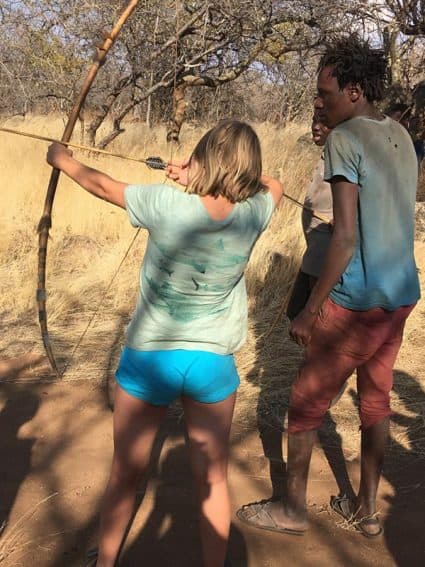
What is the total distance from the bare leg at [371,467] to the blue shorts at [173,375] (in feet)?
2.81

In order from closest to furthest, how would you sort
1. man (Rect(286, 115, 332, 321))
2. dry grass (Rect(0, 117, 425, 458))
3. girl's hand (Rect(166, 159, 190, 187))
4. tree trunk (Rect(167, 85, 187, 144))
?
girl's hand (Rect(166, 159, 190, 187)) → man (Rect(286, 115, 332, 321)) → dry grass (Rect(0, 117, 425, 458)) → tree trunk (Rect(167, 85, 187, 144))

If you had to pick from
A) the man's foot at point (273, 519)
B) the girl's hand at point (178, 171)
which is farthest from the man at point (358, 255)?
the girl's hand at point (178, 171)

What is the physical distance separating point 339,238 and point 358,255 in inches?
5.5

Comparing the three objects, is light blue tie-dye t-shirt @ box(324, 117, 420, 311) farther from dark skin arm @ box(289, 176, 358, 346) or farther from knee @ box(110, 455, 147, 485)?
knee @ box(110, 455, 147, 485)

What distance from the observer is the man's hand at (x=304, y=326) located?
2039 millimetres

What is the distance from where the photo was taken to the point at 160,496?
2604 millimetres

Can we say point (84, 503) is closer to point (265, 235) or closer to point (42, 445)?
point (42, 445)

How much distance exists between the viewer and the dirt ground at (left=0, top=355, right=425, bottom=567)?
2.26 meters

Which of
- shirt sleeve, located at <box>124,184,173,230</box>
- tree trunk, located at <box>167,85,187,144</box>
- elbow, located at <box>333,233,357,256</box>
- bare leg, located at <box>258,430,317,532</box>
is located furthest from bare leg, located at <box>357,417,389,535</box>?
tree trunk, located at <box>167,85,187,144</box>

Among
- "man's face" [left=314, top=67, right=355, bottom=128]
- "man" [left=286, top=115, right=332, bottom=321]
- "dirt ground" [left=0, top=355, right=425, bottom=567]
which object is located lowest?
"dirt ground" [left=0, top=355, right=425, bottom=567]

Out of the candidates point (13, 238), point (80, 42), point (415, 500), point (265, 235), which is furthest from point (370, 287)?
point (80, 42)

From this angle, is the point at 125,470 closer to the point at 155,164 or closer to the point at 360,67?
the point at 155,164

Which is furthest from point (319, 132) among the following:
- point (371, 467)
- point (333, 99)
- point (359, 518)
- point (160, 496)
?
point (160, 496)

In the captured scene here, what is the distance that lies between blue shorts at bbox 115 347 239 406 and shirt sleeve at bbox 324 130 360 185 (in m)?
0.69
